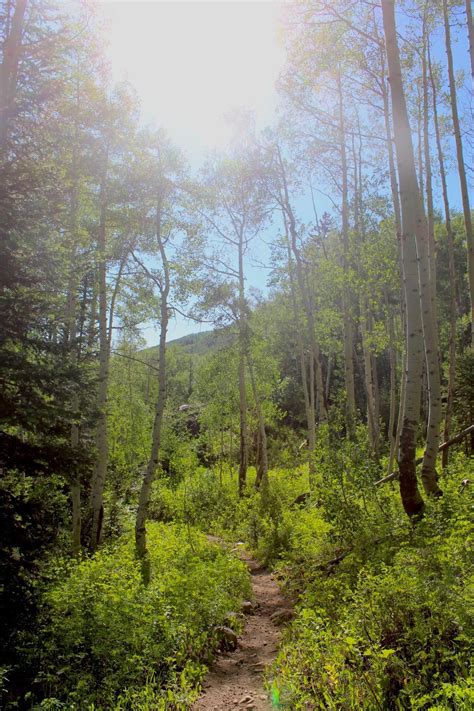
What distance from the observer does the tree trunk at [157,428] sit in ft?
29.4

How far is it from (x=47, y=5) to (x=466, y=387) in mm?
13844

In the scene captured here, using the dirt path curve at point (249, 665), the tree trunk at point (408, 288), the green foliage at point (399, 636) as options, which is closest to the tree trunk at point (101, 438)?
the dirt path curve at point (249, 665)

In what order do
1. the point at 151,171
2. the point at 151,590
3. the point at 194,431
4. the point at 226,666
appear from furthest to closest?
the point at 194,431
the point at 151,171
the point at 151,590
the point at 226,666

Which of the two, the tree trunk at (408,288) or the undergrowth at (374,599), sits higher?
the tree trunk at (408,288)

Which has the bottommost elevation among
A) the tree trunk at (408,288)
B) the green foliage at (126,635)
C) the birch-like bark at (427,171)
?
the green foliage at (126,635)

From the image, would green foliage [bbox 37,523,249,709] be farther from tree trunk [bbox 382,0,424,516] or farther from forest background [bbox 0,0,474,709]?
tree trunk [bbox 382,0,424,516]

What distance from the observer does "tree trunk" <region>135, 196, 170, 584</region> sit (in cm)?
895

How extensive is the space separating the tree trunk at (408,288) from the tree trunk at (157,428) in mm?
4404

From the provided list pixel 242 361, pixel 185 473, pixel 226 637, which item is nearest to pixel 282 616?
pixel 226 637

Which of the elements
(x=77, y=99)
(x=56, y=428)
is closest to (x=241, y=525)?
(x=56, y=428)

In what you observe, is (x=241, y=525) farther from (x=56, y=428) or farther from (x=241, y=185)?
(x=241, y=185)

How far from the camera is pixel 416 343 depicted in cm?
605

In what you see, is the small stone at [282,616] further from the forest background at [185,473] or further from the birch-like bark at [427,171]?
the birch-like bark at [427,171]

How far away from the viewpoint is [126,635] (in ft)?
14.0
